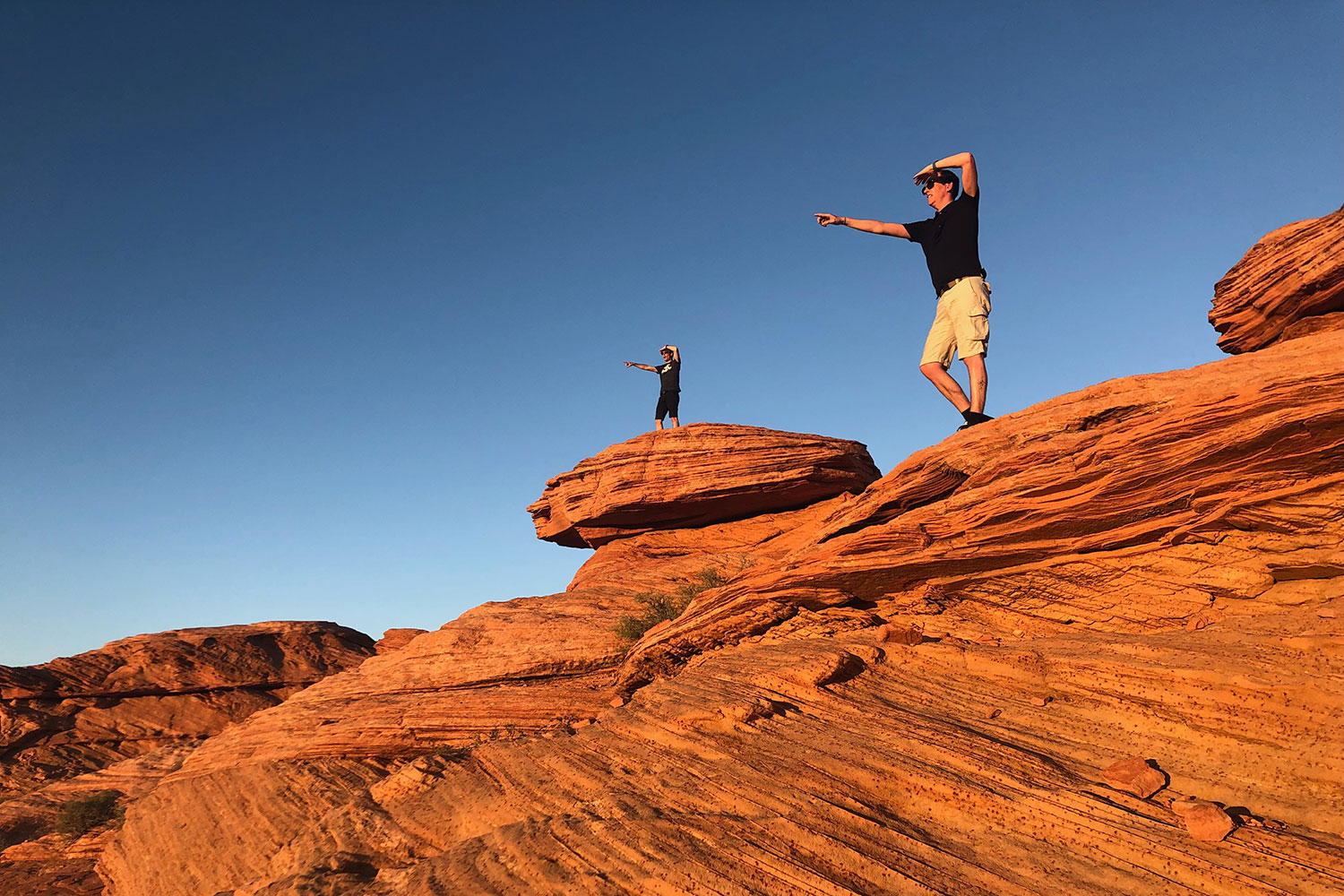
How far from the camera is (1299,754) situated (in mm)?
6422

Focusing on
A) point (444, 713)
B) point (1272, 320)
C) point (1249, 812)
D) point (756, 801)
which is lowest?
point (1249, 812)

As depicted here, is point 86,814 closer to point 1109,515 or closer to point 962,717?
point 962,717

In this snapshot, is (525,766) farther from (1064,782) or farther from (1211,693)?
(1211,693)

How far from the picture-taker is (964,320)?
1048cm

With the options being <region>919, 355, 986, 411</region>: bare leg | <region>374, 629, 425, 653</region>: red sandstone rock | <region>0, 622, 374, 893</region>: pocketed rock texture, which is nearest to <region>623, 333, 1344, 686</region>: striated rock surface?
<region>919, 355, 986, 411</region>: bare leg

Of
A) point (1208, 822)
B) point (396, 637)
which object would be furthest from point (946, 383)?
point (396, 637)

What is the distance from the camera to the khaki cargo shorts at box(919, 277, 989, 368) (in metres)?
10.4

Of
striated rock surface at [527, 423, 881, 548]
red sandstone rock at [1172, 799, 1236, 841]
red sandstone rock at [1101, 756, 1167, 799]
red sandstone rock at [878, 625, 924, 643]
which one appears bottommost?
red sandstone rock at [1172, 799, 1236, 841]

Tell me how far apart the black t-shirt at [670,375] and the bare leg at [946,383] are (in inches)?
489

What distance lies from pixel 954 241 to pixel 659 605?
9.52 m

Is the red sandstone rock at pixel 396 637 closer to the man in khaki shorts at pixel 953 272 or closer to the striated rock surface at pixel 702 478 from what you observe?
the striated rock surface at pixel 702 478

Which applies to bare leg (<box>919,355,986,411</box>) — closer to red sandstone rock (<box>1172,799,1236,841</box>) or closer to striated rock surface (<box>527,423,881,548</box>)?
red sandstone rock (<box>1172,799,1236,841</box>)

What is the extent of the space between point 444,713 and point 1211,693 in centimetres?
1232

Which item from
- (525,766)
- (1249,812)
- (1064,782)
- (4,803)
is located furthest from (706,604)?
(4,803)
